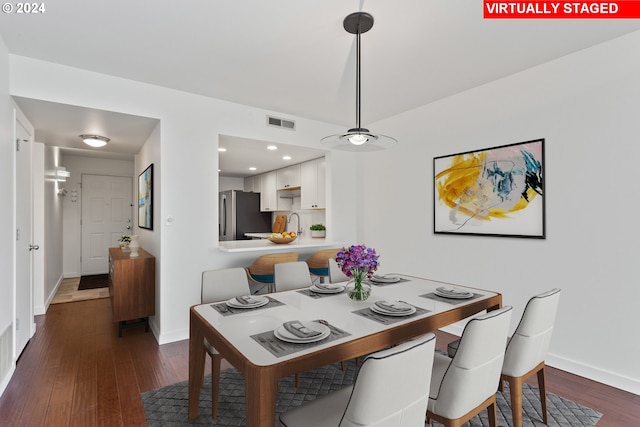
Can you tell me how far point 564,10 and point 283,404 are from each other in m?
3.19

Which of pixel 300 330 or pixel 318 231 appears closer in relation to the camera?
pixel 300 330

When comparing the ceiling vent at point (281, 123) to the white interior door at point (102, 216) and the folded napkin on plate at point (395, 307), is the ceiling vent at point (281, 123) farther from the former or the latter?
the white interior door at point (102, 216)

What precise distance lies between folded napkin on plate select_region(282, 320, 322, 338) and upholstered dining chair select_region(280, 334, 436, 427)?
1.30 ft

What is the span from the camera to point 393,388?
103cm

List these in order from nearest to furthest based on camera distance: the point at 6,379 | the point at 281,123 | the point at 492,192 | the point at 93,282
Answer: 1. the point at 6,379
2. the point at 492,192
3. the point at 281,123
4. the point at 93,282

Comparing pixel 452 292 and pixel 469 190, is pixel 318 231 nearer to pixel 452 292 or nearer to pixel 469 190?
pixel 469 190

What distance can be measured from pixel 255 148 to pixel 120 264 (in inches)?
82.5

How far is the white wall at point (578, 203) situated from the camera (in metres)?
2.31

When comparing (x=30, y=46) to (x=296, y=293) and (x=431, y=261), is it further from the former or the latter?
(x=431, y=261)

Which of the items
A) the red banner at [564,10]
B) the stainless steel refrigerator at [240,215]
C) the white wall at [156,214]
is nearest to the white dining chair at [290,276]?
the white wall at [156,214]

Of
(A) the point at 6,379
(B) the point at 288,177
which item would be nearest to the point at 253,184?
(B) the point at 288,177

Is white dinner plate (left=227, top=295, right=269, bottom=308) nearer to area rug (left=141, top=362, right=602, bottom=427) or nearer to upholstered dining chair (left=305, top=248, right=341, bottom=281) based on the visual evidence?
area rug (left=141, top=362, right=602, bottom=427)

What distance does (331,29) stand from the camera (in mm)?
2201

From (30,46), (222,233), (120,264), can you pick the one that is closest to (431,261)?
(120,264)
